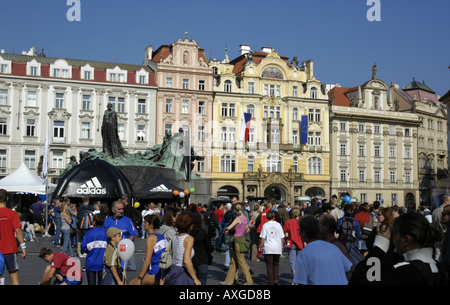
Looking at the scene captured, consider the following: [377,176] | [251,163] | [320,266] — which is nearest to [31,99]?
[251,163]

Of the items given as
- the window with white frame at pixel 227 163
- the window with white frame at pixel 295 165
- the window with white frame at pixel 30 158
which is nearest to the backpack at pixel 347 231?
the window with white frame at pixel 30 158

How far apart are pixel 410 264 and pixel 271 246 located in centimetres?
617

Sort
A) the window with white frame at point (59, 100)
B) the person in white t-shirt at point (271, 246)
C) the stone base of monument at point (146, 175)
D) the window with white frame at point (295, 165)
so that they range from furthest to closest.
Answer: the window with white frame at point (295, 165)
the window with white frame at point (59, 100)
the stone base of monument at point (146, 175)
the person in white t-shirt at point (271, 246)

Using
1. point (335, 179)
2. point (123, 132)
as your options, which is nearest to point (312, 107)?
point (335, 179)

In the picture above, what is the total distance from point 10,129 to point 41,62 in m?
6.37

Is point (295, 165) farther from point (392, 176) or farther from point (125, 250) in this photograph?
point (125, 250)

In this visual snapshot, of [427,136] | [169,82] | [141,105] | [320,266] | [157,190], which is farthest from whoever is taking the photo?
[427,136]

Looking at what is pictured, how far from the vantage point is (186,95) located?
4553cm

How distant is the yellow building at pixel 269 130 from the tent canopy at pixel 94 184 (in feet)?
85.9

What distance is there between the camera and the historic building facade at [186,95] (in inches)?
Answer: 1764

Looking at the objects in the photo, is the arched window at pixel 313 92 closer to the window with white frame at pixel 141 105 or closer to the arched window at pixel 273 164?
the arched window at pixel 273 164

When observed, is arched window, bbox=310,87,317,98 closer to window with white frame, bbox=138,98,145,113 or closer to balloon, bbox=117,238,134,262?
window with white frame, bbox=138,98,145,113

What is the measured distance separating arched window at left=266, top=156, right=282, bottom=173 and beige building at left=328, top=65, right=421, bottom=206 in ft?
18.4

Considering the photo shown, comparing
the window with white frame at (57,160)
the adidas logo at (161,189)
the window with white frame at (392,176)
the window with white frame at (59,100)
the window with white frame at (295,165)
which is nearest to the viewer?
the adidas logo at (161,189)
